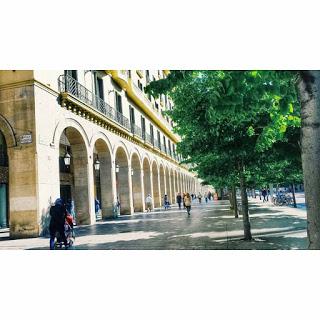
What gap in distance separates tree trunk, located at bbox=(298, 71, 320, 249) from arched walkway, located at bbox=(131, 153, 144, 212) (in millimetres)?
18730

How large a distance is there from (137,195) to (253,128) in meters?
16.1

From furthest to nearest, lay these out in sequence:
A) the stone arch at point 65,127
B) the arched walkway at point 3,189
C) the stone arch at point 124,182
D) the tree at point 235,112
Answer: the stone arch at point 124,182
the arched walkway at point 3,189
the stone arch at point 65,127
the tree at point 235,112

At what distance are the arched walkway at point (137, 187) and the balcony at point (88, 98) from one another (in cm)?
→ 380

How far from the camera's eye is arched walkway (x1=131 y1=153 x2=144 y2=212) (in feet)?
76.1

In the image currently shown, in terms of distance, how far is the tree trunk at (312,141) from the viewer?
441 cm

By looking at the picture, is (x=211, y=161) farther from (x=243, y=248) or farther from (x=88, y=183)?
(x=88, y=183)

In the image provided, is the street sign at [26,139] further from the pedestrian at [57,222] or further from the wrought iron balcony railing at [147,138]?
the wrought iron balcony railing at [147,138]

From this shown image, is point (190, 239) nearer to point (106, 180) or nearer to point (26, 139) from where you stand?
point (26, 139)

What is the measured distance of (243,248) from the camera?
820cm

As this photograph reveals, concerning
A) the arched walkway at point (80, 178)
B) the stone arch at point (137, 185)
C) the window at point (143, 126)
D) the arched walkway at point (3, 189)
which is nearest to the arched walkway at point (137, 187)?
the stone arch at point (137, 185)

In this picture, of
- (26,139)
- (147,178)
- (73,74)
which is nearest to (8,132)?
(26,139)

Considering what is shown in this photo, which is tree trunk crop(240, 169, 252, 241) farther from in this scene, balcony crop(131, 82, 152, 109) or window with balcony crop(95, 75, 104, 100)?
balcony crop(131, 82, 152, 109)

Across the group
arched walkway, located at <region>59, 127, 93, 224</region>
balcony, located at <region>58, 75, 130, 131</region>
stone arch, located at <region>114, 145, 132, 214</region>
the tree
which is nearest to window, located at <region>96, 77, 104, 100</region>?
Result: balcony, located at <region>58, 75, 130, 131</region>

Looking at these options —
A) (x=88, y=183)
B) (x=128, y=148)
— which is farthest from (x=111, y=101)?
(x=88, y=183)
